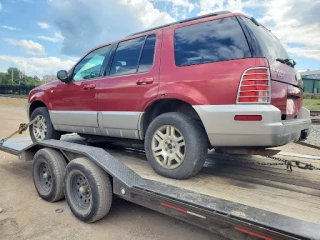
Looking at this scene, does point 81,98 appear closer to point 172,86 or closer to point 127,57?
point 127,57

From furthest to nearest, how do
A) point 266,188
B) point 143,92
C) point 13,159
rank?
1. point 13,159
2. point 143,92
3. point 266,188

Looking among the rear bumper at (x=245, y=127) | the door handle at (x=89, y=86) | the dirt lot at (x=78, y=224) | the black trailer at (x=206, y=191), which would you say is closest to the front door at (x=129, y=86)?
the door handle at (x=89, y=86)

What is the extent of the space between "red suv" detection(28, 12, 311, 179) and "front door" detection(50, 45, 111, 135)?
3cm

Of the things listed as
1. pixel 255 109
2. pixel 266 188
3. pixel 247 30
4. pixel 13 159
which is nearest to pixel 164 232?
pixel 266 188

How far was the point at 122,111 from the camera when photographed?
3.82 m

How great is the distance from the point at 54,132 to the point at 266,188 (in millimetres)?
3837

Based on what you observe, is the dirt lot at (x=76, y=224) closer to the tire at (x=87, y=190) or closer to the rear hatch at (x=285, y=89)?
the tire at (x=87, y=190)

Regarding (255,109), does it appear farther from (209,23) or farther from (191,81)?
(209,23)

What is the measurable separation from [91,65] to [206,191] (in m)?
2.85

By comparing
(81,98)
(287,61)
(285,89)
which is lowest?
(81,98)

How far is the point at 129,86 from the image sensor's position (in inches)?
146

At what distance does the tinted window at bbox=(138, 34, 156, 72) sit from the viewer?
3625 millimetres

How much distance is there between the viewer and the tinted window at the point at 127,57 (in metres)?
3.85

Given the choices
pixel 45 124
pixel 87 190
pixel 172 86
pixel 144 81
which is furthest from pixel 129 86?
pixel 45 124
